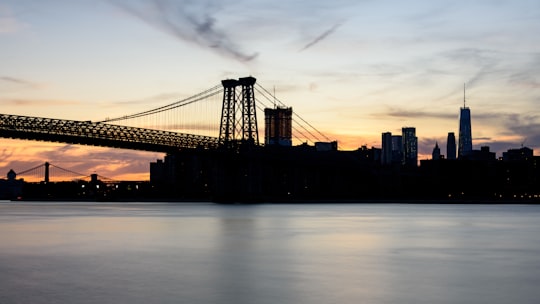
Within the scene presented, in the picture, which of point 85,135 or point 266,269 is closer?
point 266,269

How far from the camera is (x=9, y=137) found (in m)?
70.5

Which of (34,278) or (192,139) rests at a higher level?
(192,139)

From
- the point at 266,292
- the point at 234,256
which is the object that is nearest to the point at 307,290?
the point at 266,292

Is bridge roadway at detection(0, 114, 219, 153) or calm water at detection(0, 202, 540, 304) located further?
bridge roadway at detection(0, 114, 219, 153)

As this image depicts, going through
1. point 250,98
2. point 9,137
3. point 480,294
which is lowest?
point 480,294

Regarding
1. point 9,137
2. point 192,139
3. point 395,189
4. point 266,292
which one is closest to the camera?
point 266,292

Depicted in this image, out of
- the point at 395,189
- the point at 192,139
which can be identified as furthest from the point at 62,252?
the point at 395,189

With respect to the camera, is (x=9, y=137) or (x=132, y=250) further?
(x=9, y=137)

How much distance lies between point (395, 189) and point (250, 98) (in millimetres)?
44790

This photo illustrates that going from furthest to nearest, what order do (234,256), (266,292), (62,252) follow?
(62,252) → (234,256) → (266,292)

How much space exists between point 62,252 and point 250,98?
2644 inches

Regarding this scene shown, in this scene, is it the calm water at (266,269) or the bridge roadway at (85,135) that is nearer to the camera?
the calm water at (266,269)

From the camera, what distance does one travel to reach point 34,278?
2042 centimetres

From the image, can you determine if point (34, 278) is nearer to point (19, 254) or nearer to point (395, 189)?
point (19, 254)
